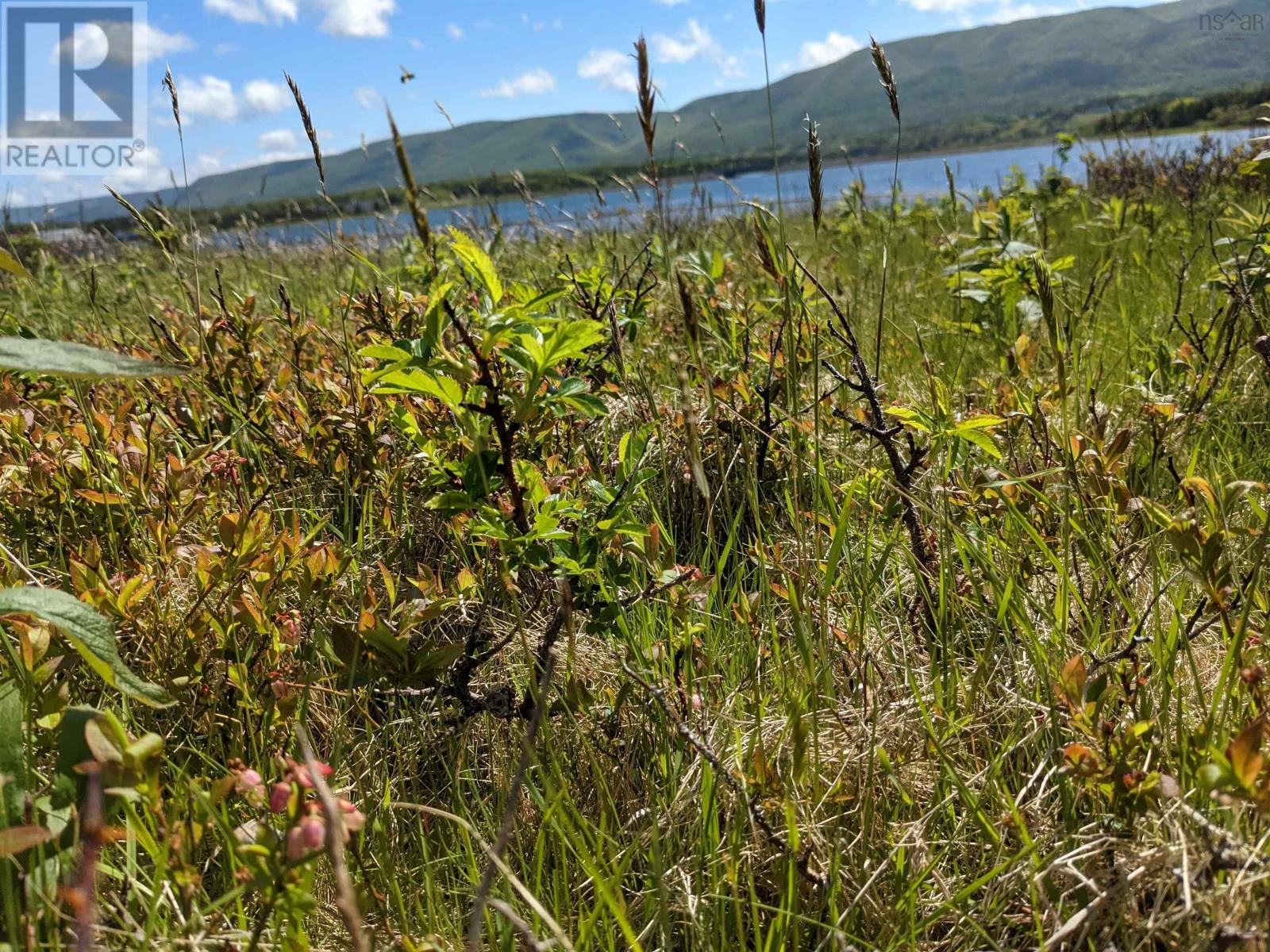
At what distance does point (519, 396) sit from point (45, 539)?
133 cm

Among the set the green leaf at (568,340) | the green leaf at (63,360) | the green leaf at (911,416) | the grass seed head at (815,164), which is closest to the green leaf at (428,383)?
the green leaf at (568,340)

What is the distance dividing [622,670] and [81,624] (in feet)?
2.42

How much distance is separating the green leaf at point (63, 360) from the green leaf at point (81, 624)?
25cm

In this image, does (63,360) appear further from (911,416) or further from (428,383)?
(911,416)

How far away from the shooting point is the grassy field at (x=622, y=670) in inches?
35.6

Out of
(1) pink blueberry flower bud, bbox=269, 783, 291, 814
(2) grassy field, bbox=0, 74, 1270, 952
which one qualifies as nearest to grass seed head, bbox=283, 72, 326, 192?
(2) grassy field, bbox=0, 74, 1270, 952

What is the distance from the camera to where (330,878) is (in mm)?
1144

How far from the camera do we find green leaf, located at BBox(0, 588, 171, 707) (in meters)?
0.83

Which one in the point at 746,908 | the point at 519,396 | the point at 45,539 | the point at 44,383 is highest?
the point at 44,383

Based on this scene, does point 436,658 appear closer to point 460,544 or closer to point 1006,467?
point 460,544

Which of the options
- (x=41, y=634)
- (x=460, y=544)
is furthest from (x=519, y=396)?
(x=41, y=634)

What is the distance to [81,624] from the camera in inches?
34.0

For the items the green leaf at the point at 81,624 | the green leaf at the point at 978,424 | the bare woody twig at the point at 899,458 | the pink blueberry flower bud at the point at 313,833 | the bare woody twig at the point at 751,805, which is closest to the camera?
the pink blueberry flower bud at the point at 313,833

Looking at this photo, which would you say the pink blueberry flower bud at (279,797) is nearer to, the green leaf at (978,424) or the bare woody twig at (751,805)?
the bare woody twig at (751,805)
